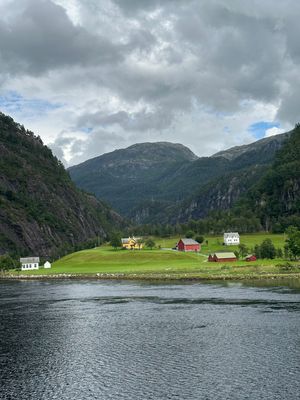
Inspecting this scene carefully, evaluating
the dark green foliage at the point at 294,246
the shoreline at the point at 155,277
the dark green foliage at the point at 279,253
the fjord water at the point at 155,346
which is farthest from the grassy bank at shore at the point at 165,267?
the fjord water at the point at 155,346

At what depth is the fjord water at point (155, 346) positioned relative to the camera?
149 ft

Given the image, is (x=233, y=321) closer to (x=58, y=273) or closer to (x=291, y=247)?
(x=291, y=247)

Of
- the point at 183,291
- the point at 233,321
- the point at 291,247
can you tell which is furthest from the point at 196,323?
the point at 291,247

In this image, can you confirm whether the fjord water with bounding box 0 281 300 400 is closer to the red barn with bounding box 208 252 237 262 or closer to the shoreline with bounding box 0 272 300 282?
the shoreline with bounding box 0 272 300 282

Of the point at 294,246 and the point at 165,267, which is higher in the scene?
the point at 294,246

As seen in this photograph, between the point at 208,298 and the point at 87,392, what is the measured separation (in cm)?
5687

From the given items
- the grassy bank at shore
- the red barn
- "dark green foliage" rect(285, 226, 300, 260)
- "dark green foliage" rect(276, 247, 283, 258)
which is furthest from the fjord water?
the red barn

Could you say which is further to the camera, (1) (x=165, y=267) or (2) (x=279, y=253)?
(2) (x=279, y=253)

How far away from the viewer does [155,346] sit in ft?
201

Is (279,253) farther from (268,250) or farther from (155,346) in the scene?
(155,346)

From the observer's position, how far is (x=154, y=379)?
157 feet

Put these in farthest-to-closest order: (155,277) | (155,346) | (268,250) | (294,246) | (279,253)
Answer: (279,253), (268,250), (294,246), (155,277), (155,346)

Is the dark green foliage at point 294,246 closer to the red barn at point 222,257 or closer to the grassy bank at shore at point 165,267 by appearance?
the grassy bank at shore at point 165,267

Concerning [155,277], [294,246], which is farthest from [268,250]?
[155,277]
